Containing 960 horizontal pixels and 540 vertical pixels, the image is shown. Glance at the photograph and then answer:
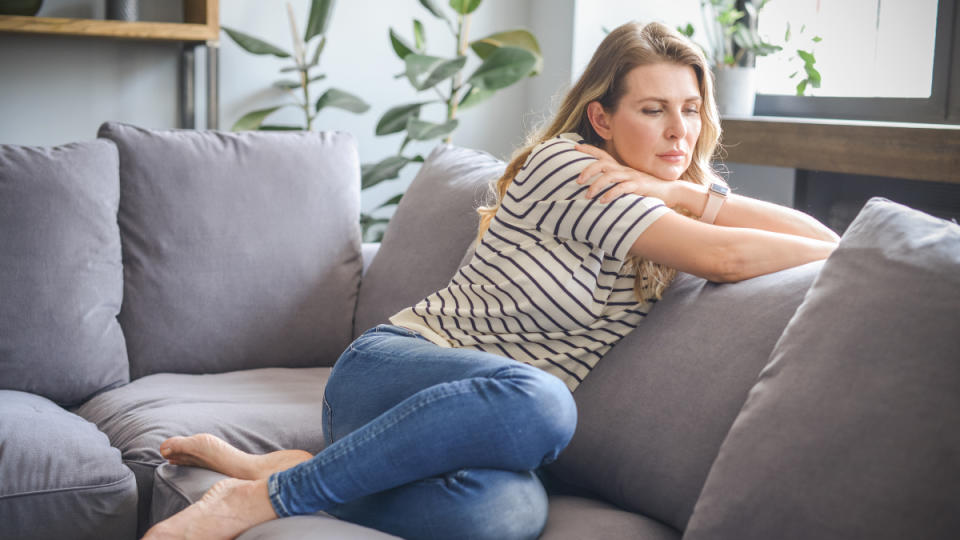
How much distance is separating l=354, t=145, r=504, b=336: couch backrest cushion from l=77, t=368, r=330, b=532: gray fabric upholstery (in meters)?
0.24

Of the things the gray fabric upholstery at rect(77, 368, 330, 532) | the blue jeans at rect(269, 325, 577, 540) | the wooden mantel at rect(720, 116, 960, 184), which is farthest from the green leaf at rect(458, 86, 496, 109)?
the blue jeans at rect(269, 325, 577, 540)

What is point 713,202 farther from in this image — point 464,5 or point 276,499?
point 464,5

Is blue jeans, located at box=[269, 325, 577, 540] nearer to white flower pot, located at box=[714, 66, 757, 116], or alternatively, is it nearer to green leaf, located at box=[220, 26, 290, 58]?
white flower pot, located at box=[714, 66, 757, 116]

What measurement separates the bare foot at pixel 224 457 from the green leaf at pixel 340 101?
4.98 ft

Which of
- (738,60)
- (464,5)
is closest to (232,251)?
(464,5)

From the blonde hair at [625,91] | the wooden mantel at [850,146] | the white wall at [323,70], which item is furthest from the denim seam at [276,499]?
the white wall at [323,70]

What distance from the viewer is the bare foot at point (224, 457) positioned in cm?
141

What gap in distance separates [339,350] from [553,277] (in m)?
0.88

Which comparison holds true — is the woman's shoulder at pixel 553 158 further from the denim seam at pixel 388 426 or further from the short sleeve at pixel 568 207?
the denim seam at pixel 388 426

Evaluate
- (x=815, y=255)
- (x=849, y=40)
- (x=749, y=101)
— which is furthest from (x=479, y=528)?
(x=849, y=40)

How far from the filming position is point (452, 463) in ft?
3.81

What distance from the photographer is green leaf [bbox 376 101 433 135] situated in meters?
2.75

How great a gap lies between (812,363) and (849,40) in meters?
1.78

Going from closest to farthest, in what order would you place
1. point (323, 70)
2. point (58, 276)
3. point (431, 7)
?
point (58, 276)
point (431, 7)
point (323, 70)
